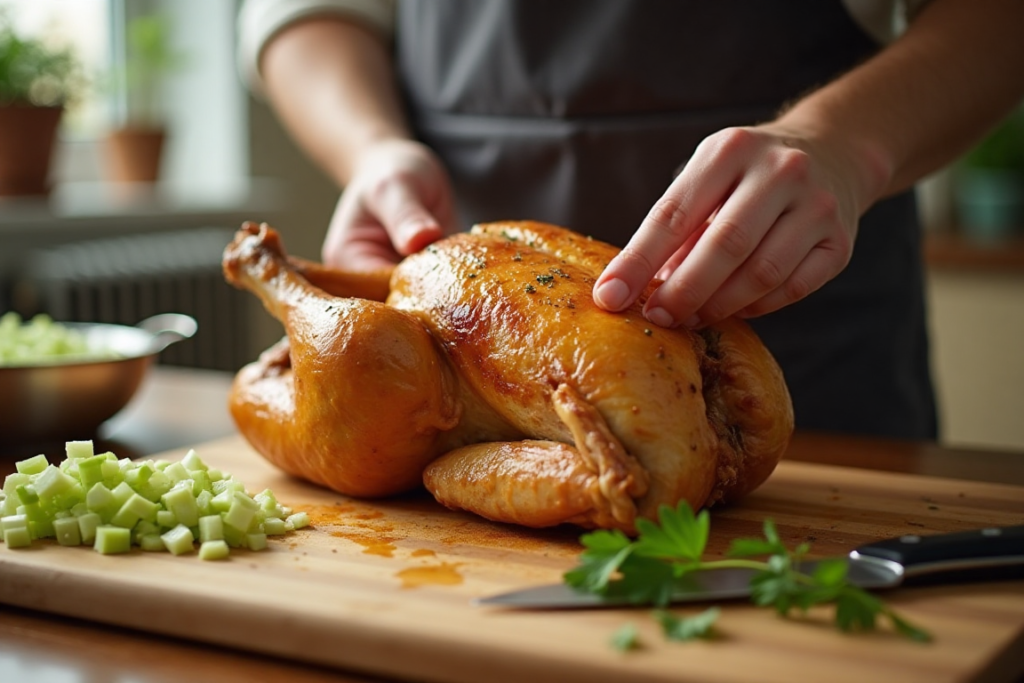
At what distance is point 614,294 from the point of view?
4.41 ft

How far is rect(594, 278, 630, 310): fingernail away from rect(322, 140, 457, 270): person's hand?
62 cm

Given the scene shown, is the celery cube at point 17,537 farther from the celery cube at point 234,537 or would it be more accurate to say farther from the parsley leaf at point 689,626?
the parsley leaf at point 689,626

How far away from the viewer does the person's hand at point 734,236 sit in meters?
1.36

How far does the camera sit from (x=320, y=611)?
3.56 ft

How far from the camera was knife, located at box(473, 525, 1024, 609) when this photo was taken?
3.60 feet

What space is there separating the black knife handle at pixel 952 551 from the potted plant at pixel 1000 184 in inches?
149

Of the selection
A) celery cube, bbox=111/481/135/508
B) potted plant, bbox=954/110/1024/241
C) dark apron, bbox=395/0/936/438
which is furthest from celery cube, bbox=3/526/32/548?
potted plant, bbox=954/110/1024/241

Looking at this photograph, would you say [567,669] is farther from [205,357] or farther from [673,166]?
[205,357]

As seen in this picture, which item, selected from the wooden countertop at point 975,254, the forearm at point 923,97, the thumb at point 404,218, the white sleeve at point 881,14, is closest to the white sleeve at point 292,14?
the thumb at point 404,218

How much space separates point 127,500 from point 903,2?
5.22 ft

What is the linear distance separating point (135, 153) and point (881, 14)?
285 centimetres

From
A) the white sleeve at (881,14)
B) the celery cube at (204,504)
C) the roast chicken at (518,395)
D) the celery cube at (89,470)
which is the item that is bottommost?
the celery cube at (204,504)

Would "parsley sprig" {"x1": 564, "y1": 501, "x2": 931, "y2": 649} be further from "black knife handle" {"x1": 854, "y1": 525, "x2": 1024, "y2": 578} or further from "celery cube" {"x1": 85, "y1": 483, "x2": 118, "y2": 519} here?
"celery cube" {"x1": 85, "y1": 483, "x2": 118, "y2": 519}

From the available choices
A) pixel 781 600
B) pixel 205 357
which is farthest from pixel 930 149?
pixel 205 357
